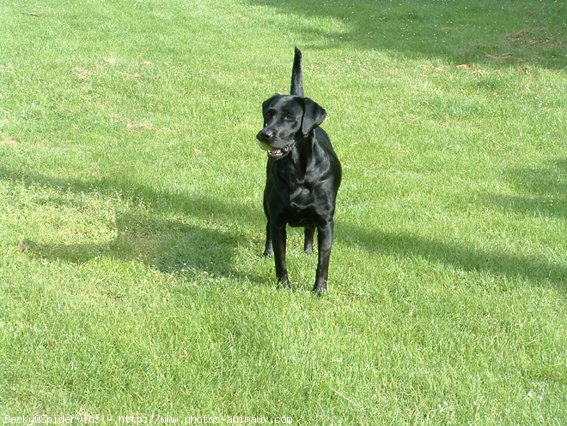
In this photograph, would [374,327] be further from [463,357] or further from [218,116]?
[218,116]

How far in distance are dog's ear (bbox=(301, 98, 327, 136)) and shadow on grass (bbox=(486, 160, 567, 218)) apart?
13.3 feet

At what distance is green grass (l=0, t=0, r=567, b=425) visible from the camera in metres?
4.27

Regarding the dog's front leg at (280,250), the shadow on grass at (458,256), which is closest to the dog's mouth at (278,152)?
the dog's front leg at (280,250)

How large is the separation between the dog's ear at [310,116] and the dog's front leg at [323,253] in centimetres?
90

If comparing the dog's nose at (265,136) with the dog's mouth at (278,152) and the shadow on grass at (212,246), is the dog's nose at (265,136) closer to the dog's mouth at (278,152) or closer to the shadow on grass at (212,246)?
the dog's mouth at (278,152)

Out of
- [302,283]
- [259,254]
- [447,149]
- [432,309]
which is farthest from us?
[447,149]

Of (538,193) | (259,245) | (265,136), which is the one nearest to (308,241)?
(259,245)

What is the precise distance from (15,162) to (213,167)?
9.05 ft

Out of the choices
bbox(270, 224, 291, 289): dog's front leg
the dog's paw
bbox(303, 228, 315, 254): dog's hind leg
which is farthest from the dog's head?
bbox(303, 228, 315, 254): dog's hind leg

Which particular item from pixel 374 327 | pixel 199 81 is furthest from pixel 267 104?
pixel 199 81

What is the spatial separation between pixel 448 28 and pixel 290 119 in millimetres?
17109

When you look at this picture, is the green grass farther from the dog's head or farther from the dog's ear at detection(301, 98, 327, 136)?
the dog's ear at detection(301, 98, 327, 136)

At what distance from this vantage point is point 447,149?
10977 mm

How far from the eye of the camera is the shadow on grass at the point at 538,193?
8328mm
